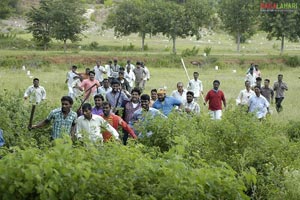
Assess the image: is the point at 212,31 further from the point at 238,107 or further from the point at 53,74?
the point at 238,107

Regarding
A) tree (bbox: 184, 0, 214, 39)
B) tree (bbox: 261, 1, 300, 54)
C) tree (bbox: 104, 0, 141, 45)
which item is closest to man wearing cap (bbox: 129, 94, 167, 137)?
tree (bbox: 261, 1, 300, 54)

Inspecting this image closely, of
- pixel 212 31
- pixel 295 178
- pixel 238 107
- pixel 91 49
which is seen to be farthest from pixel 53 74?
pixel 212 31

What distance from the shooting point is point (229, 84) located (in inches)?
1292

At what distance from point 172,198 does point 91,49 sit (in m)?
45.0

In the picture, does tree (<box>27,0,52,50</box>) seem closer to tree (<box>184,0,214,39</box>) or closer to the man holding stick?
tree (<box>184,0,214,39</box>)

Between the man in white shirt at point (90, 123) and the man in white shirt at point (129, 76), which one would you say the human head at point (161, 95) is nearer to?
the man in white shirt at point (90, 123)

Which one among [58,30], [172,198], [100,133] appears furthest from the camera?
[58,30]

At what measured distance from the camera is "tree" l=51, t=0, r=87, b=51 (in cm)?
5156

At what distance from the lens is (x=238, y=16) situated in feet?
183

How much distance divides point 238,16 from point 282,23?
845 cm

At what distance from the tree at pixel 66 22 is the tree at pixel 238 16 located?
12308mm

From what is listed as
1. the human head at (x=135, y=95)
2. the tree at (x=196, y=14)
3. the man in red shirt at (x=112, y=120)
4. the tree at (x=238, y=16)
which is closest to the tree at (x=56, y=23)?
the tree at (x=196, y=14)

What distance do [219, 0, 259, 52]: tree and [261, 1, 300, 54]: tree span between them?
18.5 feet

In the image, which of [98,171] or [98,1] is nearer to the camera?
[98,171]
